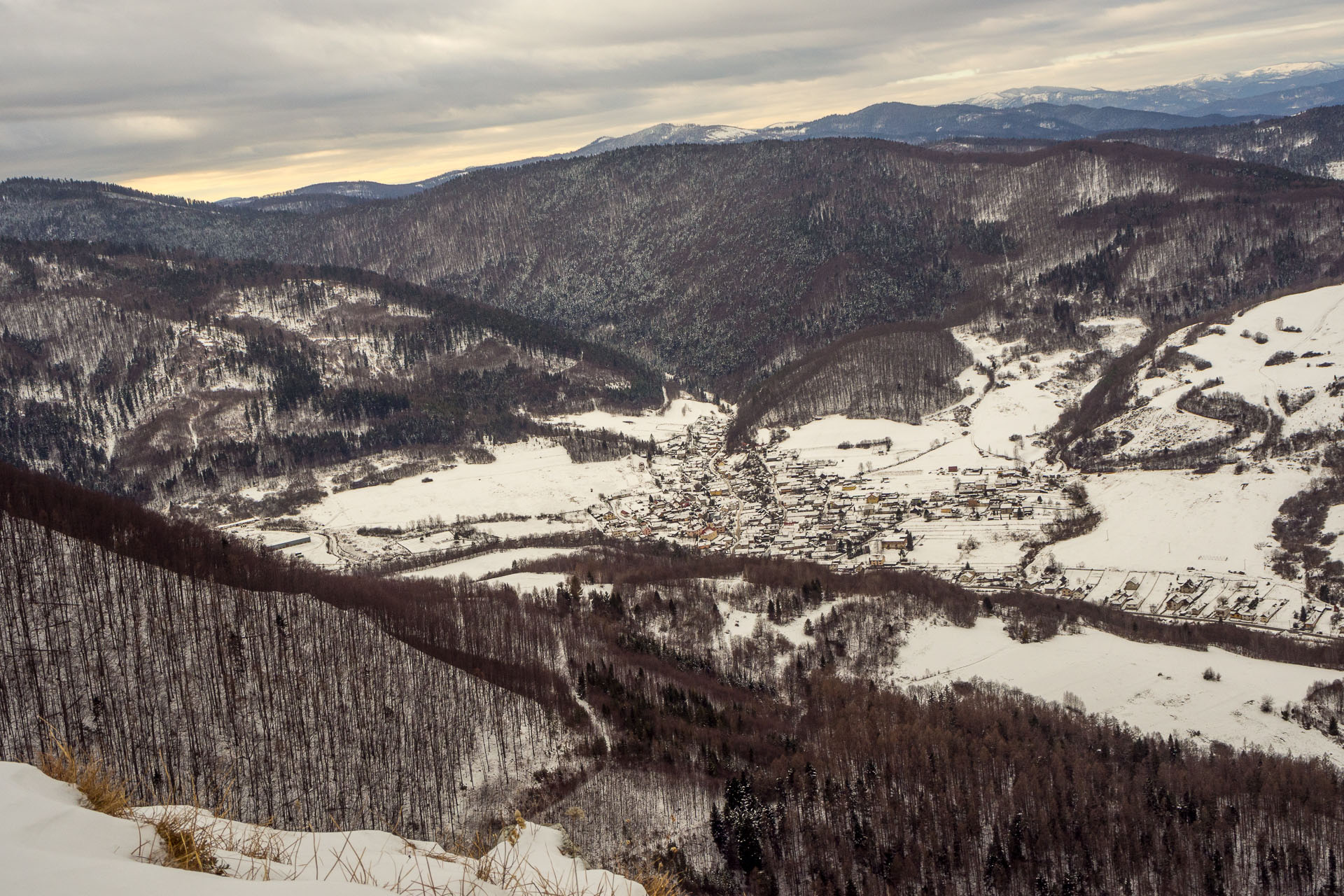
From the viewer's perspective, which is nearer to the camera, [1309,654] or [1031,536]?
[1309,654]

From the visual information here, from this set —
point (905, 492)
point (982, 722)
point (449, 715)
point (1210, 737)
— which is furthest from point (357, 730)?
point (905, 492)

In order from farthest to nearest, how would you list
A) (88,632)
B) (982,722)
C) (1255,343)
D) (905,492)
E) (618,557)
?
(1255,343), (905,492), (618,557), (982,722), (88,632)

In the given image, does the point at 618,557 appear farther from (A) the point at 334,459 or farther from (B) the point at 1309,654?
(A) the point at 334,459

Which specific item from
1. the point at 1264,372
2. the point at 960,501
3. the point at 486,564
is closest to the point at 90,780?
the point at 486,564

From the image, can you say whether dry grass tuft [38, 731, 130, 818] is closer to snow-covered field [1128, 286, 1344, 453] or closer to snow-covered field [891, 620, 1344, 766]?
snow-covered field [891, 620, 1344, 766]

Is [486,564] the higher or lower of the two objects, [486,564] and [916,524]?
the higher

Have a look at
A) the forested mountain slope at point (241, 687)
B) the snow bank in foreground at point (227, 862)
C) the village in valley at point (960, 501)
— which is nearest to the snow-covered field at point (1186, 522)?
the village in valley at point (960, 501)

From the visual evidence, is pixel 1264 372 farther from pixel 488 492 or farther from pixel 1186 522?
pixel 488 492
